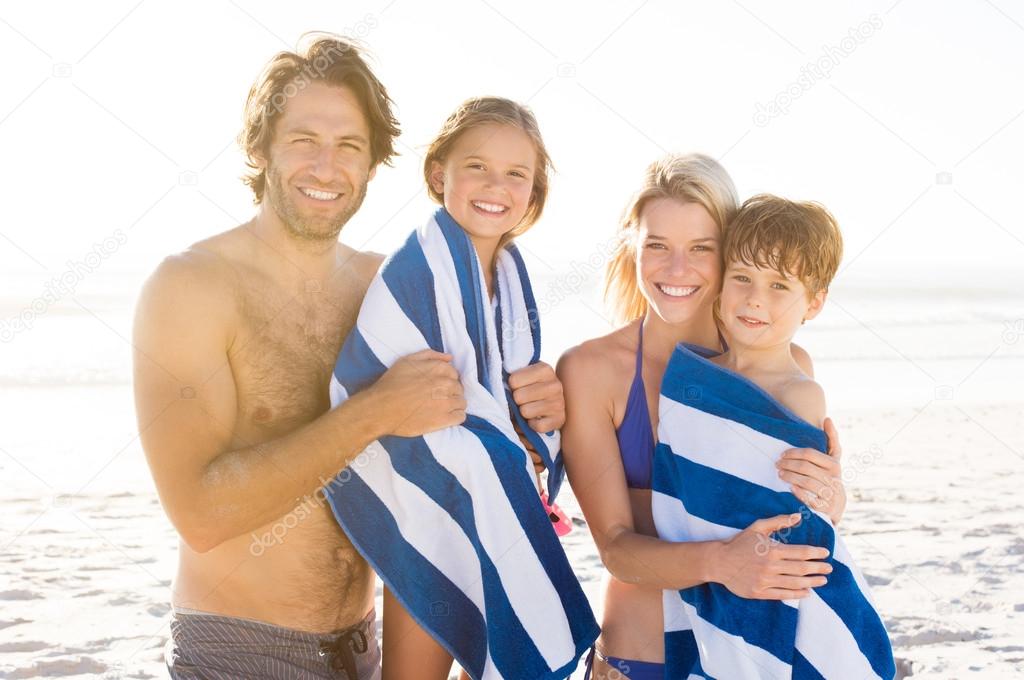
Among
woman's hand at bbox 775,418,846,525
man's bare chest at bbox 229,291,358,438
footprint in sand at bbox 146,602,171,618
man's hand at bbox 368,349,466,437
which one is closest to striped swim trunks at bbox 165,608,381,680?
man's bare chest at bbox 229,291,358,438

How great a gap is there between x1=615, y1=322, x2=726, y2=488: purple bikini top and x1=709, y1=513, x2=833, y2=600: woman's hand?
44 cm

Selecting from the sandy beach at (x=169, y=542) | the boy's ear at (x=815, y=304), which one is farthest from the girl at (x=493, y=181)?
the sandy beach at (x=169, y=542)

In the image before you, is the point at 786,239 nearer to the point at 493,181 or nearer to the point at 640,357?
the point at 640,357

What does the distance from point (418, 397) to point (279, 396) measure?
501 mm

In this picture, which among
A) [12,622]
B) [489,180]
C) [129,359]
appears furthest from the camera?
[129,359]

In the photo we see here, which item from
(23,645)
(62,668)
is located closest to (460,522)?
(62,668)

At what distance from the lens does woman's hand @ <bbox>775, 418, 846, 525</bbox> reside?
2.44 m

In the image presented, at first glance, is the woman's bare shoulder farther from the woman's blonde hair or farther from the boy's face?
the boy's face

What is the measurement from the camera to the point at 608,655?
9.12 feet

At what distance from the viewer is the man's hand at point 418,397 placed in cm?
245

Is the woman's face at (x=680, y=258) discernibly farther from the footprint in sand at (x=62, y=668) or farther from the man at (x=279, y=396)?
the footprint in sand at (x=62, y=668)

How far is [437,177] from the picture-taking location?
3.15 meters

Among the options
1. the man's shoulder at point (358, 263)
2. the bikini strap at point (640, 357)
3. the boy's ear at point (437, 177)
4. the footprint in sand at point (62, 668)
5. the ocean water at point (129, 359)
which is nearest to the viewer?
the bikini strap at point (640, 357)

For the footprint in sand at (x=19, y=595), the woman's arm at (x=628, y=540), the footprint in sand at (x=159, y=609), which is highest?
the footprint in sand at (x=19, y=595)
